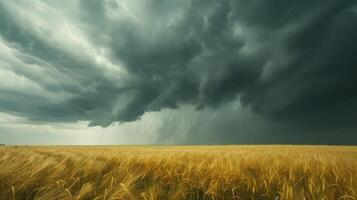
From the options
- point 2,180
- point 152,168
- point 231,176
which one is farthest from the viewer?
point 152,168

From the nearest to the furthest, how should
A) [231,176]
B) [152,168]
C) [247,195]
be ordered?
[247,195] < [231,176] < [152,168]

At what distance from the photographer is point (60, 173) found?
3.53 m

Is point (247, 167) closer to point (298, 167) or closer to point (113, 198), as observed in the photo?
point (298, 167)

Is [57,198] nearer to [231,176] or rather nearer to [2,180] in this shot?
[2,180]

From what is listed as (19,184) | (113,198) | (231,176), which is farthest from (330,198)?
(19,184)

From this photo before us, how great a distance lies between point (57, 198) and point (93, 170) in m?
1.85

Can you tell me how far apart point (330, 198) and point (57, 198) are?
10.8ft

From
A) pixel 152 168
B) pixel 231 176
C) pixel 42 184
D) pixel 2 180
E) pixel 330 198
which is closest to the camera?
pixel 2 180

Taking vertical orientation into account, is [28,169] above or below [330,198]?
above

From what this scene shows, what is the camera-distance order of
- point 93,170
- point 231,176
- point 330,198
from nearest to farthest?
point 330,198, point 93,170, point 231,176

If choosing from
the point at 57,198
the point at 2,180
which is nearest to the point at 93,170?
the point at 2,180

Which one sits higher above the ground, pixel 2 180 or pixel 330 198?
pixel 2 180

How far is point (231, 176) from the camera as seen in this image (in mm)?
4617

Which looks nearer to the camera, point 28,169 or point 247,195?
point 28,169
